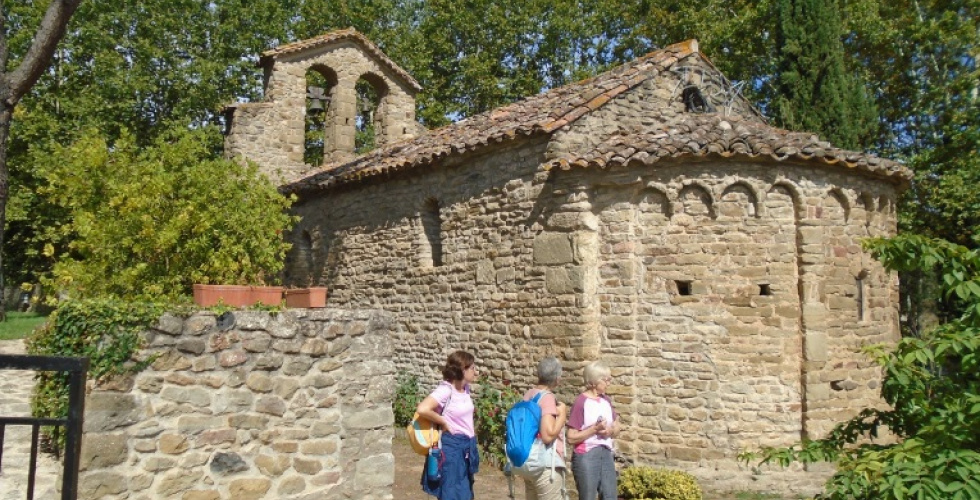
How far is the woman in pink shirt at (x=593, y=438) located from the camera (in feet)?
18.2

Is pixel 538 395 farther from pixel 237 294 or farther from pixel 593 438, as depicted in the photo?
pixel 237 294

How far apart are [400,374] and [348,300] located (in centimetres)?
188

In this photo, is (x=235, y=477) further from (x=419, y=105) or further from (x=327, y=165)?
(x=419, y=105)

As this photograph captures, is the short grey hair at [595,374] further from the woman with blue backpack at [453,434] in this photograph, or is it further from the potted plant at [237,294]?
the potted plant at [237,294]

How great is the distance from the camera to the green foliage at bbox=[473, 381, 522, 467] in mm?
9141

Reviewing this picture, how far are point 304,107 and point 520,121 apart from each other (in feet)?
23.5

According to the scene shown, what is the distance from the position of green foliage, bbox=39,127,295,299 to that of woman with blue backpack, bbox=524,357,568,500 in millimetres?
4768

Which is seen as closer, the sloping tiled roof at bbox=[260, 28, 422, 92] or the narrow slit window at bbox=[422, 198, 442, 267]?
the narrow slit window at bbox=[422, 198, 442, 267]

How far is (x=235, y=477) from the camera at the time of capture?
5.37 m

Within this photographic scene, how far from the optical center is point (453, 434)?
534 centimetres

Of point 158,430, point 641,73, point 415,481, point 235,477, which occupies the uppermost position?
point 641,73

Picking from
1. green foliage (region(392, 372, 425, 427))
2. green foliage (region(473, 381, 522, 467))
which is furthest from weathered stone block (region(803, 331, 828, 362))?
green foliage (region(392, 372, 425, 427))

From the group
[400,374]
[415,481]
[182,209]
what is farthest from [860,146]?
[182,209]

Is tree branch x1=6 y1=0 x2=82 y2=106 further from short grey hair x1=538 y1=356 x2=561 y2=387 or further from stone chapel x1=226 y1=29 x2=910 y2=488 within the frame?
short grey hair x1=538 y1=356 x2=561 y2=387
